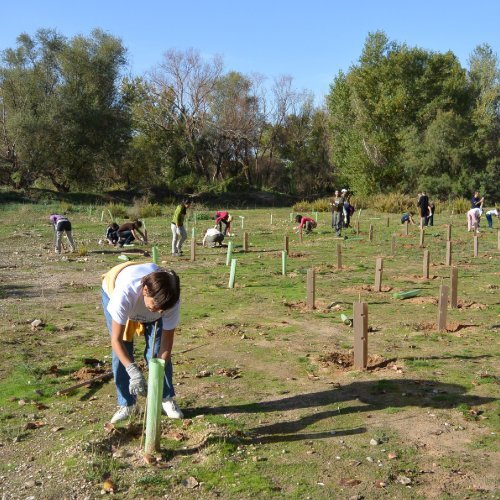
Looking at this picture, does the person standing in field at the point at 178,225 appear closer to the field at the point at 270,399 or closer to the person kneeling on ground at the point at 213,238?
the person kneeling on ground at the point at 213,238

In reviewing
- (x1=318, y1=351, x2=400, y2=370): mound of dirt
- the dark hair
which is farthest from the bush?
the dark hair

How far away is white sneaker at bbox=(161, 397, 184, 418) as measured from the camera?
535cm

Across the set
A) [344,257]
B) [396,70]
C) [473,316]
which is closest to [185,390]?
[473,316]

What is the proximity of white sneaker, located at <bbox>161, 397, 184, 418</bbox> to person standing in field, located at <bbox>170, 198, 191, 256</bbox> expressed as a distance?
11.4 metres

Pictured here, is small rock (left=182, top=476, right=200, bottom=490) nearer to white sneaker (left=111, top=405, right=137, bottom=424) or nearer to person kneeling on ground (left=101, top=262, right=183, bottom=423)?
person kneeling on ground (left=101, top=262, right=183, bottom=423)

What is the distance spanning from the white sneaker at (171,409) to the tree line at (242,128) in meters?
36.0

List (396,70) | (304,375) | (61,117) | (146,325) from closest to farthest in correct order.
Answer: (146,325) → (304,375) → (61,117) → (396,70)

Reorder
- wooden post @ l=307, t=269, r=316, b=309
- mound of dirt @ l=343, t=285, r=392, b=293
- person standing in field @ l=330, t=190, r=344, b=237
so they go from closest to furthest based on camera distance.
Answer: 1. wooden post @ l=307, t=269, r=316, b=309
2. mound of dirt @ l=343, t=285, r=392, b=293
3. person standing in field @ l=330, t=190, r=344, b=237

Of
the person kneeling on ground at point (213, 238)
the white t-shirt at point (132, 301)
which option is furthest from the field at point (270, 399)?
the person kneeling on ground at point (213, 238)

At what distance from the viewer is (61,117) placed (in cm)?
3972

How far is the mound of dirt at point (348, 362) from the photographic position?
7020 mm

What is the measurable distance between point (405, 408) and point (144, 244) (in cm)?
1538

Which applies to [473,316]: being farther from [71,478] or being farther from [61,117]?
[61,117]

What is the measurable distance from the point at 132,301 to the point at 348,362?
3.28 metres
